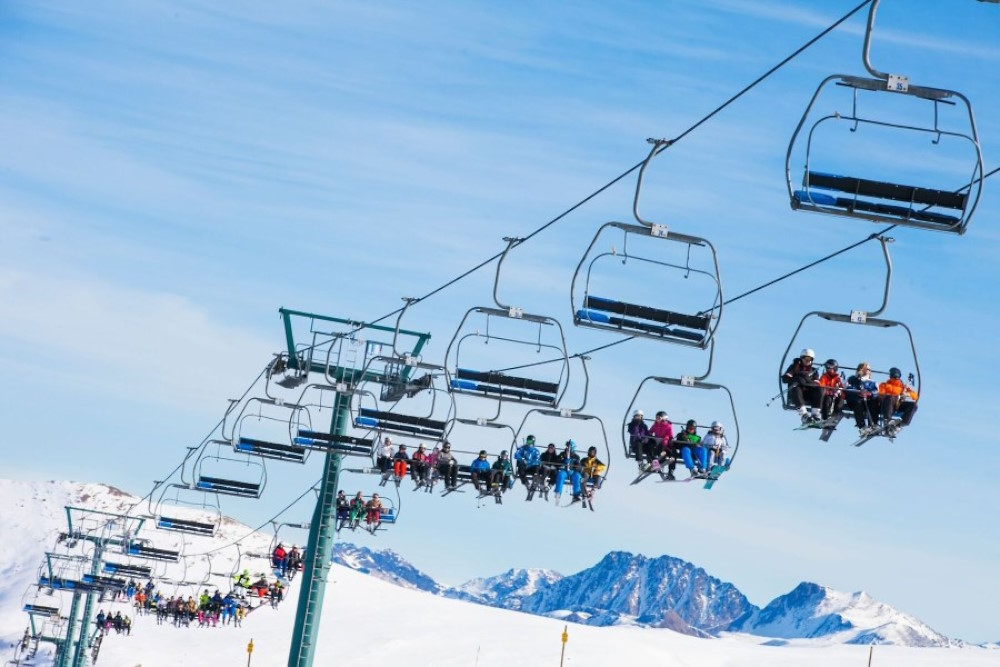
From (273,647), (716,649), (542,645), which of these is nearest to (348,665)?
(273,647)

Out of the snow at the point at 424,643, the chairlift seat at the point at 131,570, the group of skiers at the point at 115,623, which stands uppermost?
the snow at the point at 424,643

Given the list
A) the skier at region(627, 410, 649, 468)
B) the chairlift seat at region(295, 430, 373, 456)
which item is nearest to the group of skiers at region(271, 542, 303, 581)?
the chairlift seat at region(295, 430, 373, 456)

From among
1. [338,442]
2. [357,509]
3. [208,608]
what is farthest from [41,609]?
[338,442]

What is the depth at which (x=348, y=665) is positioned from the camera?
123062 mm

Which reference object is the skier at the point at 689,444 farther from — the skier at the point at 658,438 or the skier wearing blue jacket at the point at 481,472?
the skier wearing blue jacket at the point at 481,472

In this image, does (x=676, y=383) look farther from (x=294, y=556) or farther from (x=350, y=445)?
(x=294, y=556)

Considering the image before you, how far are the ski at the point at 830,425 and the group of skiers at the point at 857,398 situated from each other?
0.07 ft

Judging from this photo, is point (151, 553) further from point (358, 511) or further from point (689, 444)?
point (689, 444)

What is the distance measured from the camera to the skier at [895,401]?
25.0 m

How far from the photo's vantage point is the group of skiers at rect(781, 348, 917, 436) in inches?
985

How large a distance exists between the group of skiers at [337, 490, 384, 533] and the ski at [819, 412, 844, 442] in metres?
22.0

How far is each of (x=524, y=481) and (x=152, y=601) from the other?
5704 cm

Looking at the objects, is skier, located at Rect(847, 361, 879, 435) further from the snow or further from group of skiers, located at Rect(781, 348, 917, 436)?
the snow

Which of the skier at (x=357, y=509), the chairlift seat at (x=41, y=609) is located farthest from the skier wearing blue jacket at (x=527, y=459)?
the chairlift seat at (x=41, y=609)
